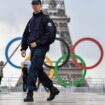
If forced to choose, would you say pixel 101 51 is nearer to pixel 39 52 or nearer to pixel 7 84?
pixel 7 84

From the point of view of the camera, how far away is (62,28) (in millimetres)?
71062

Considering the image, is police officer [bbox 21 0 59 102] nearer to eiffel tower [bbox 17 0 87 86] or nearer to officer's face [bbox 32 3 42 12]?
officer's face [bbox 32 3 42 12]

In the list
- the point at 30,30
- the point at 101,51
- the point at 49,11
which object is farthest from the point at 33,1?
the point at 49,11

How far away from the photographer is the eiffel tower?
205 feet

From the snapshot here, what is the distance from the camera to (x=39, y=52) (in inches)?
343

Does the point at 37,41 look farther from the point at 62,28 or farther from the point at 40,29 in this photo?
the point at 62,28

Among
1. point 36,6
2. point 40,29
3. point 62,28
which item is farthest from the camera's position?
point 62,28

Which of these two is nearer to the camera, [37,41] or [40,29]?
[37,41]

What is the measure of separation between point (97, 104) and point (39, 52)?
1533 millimetres

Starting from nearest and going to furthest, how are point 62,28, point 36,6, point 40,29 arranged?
1. point 36,6
2. point 40,29
3. point 62,28

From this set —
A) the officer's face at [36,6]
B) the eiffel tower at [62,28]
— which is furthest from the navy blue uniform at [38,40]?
the eiffel tower at [62,28]

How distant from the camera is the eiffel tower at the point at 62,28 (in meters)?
62.5

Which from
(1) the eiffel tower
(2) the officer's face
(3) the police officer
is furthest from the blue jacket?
(1) the eiffel tower

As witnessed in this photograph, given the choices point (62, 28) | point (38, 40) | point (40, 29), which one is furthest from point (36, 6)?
point (62, 28)
